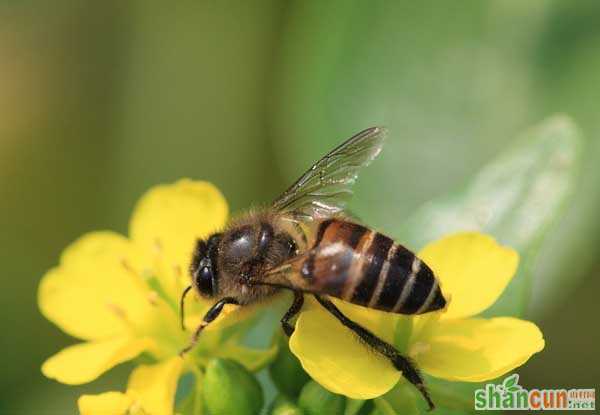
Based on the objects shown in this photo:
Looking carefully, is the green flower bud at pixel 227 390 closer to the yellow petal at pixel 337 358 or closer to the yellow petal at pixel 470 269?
the yellow petal at pixel 337 358

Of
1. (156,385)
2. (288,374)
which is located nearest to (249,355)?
(288,374)

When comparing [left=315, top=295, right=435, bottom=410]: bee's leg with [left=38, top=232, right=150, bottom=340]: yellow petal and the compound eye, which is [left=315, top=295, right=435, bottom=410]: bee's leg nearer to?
the compound eye

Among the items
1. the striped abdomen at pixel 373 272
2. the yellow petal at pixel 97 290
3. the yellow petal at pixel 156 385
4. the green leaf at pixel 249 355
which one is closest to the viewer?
the striped abdomen at pixel 373 272

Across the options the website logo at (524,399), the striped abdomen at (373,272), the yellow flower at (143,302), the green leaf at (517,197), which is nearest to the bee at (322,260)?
the striped abdomen at (373,272)

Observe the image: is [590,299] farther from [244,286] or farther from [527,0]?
[244,286]

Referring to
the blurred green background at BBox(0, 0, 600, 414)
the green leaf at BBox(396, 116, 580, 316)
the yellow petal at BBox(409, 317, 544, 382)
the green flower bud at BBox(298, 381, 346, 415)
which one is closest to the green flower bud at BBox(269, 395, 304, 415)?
the green flower bud at BBox(298, 381, 346, 415)

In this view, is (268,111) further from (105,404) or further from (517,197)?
(105,404)
